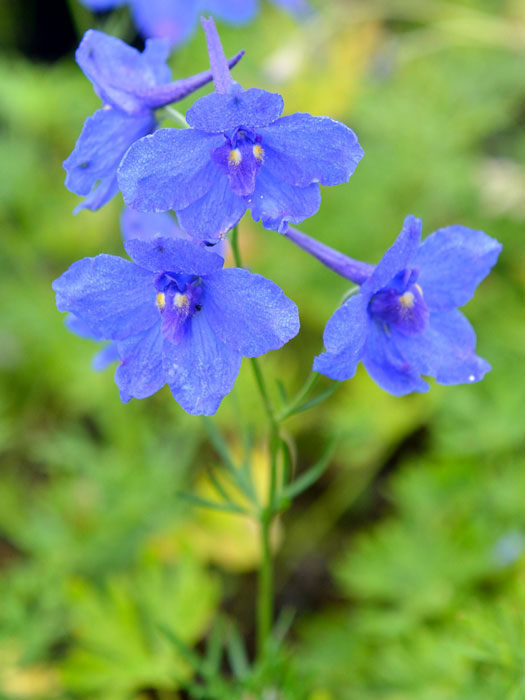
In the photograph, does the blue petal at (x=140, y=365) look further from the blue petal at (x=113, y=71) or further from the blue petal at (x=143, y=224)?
the blue petal at (x=113, y=71)

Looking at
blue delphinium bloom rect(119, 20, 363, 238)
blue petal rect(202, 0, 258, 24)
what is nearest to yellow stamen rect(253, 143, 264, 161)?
blue delphinium bloom rect(119, 20, 363, 238)

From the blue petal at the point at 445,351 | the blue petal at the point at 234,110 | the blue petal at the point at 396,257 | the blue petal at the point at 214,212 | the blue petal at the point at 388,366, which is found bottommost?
the blue petal at the point at 445,351

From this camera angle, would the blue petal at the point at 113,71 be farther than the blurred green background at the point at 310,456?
No

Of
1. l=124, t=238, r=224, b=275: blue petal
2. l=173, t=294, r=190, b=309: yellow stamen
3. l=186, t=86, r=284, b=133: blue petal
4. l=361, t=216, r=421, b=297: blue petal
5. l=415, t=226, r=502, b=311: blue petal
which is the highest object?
l=186, t=86, r=284, b=133: blue petal

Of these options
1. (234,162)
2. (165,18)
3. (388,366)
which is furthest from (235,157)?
(165,18)

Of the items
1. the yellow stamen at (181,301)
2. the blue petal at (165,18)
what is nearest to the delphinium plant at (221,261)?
the yellow stamen at (181,301)

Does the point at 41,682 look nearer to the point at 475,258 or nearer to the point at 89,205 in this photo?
the point at 89,205

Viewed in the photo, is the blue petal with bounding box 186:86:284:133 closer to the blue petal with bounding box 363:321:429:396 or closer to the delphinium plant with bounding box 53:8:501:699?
the delphinium plant with bounding box 53:8:501:699
